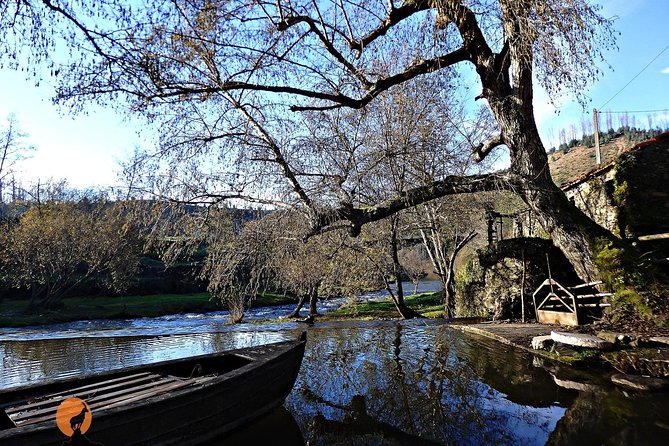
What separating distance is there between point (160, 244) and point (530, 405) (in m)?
9.10

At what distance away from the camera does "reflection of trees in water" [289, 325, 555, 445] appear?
5.66 metres

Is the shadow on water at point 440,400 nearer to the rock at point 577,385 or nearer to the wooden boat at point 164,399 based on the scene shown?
the rock at point 577,385

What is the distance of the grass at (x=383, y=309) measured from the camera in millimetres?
21531

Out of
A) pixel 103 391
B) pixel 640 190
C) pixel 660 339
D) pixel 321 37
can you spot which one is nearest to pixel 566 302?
pixel 640 190

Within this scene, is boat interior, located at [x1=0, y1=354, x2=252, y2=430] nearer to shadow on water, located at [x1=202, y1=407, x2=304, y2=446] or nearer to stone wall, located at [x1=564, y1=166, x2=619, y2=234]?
shadow on water, located at [x1=202, y1=407, x2=304, y2=446]

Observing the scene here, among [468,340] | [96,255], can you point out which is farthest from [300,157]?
[96,255]

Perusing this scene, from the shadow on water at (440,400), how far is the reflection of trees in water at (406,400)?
0.01 meters

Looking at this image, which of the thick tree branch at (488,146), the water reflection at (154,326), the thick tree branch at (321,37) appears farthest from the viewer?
the water reflection at (154,326)

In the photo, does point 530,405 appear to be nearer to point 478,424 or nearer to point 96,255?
point 478,424

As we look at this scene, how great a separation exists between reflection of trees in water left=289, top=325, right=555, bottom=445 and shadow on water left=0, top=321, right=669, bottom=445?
14mm

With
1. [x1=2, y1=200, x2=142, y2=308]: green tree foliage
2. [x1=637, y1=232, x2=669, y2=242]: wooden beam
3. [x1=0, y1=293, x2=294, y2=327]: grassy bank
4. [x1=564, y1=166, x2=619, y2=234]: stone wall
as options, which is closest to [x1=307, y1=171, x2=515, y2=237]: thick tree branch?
[x1=637, y1=232, x2=669, y2=242]: wooden beam

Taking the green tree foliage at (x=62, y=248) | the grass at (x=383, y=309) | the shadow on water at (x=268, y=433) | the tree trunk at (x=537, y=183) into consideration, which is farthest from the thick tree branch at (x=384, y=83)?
the green tree foliage at (x=62, y=248)

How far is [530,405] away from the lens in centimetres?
654

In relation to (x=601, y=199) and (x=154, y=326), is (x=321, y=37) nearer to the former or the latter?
A: (x=601, y=199)
